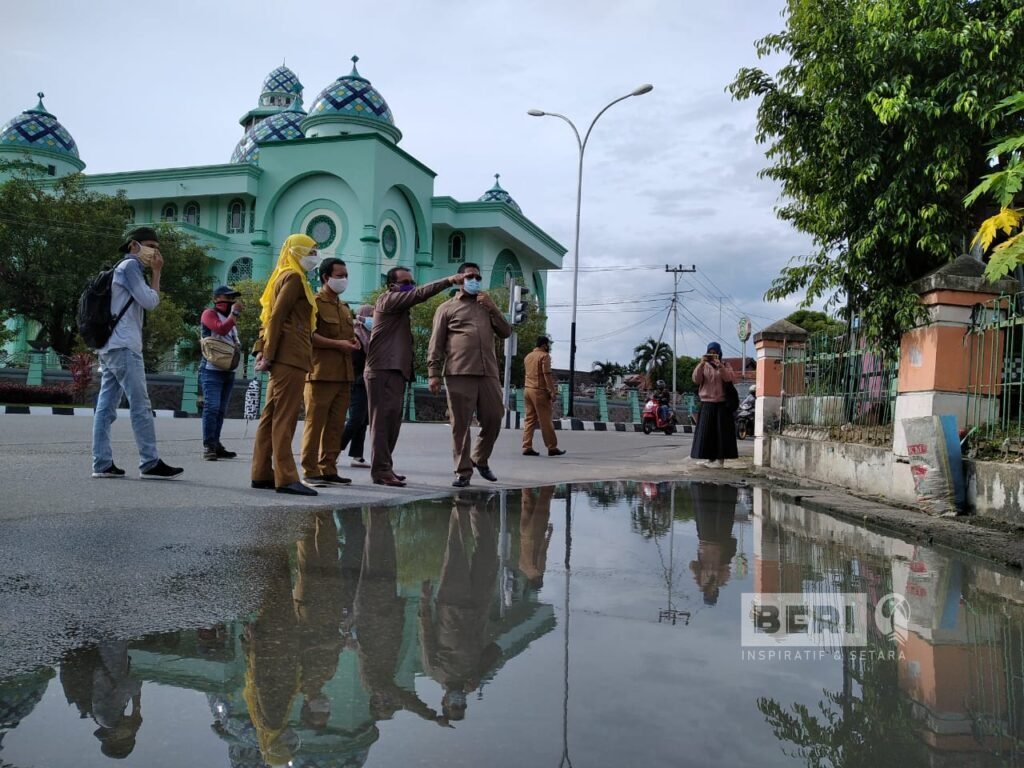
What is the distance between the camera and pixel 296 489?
5.48 meters

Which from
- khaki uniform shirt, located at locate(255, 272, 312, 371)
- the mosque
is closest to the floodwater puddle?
khaki uniform shirt, located at locate(255, 272, 312, 371)

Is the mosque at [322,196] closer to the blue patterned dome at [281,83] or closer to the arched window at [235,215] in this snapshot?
the arched window at [235,215]

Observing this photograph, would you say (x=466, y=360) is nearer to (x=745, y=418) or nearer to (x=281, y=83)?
(x=745, y=418)

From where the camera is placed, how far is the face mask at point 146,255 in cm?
591

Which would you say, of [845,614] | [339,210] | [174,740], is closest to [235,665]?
[174,740]

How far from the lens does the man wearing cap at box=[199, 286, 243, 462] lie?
7766 millimetres

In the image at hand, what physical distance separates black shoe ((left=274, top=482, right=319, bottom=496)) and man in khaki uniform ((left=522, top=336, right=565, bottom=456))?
597 cm

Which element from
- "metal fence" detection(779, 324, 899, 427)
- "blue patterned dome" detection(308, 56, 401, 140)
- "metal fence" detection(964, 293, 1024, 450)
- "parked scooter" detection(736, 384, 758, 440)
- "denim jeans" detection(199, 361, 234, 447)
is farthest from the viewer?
"blue patterned dome" detection(308, 56, 401, 140)

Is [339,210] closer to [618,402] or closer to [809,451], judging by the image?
[618,402]

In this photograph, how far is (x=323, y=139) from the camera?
39812mm

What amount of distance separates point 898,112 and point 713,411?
156 inches

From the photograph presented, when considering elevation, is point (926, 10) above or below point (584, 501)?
above

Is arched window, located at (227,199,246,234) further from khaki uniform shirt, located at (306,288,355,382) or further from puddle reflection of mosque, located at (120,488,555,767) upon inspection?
puddle reflection of mosque, located at (120,488,555,767)

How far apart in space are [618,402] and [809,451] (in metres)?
28.1
